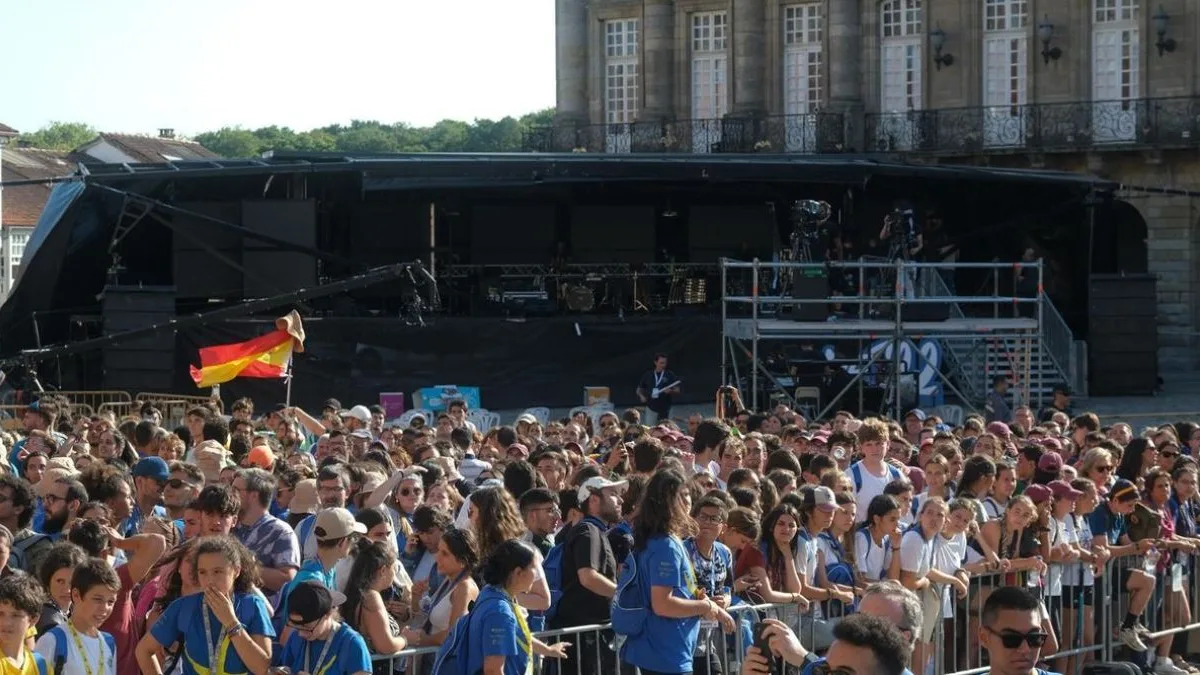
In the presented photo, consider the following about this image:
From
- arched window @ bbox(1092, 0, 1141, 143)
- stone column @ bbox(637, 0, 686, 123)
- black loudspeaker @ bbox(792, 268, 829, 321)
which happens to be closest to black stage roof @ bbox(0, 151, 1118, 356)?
black loudspeaker @ bbox(792, 268, 829, 321)

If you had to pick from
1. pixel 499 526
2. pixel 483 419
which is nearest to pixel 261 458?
pixel 499 526

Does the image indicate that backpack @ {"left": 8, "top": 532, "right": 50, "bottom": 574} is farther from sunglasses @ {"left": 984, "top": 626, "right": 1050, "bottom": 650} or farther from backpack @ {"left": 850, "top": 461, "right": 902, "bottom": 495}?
backpack @ {"left": 850, "top": 461, "right": 902, "bottom": 495}

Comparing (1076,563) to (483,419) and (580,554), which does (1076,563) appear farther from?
(483,419)

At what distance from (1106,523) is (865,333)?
43.6 feet

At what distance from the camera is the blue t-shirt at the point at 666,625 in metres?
9.28

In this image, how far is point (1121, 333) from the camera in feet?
105

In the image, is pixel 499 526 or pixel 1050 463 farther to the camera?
pixel 1050 463

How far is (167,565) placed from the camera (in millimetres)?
8617

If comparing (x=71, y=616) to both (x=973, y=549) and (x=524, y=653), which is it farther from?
(x=973, y=549)

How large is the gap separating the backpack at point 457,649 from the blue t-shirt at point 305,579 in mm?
545

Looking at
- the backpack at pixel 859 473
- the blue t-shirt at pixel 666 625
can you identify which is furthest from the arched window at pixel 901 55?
the blue t-shirt at pixel 666 625

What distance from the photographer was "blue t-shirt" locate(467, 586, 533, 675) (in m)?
8.20

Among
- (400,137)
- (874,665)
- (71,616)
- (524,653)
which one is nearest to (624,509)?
(524,653)

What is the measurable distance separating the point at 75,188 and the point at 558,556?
2099 cm
